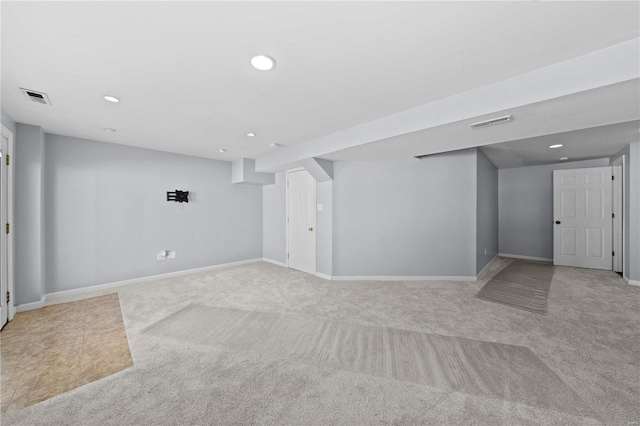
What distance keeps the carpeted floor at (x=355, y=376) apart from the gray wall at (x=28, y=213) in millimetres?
1123

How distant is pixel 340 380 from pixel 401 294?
7.17 ft

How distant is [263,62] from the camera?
74.7 inches

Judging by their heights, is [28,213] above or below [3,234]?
above

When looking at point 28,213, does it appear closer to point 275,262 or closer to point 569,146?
point 275,262

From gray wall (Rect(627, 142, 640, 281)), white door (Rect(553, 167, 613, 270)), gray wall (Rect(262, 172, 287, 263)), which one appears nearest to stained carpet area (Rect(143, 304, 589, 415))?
gray wall (Rect(262, 172, 287, 263))

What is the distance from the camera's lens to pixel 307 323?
286 cm

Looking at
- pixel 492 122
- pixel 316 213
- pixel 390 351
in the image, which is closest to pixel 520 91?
pixel 492 122

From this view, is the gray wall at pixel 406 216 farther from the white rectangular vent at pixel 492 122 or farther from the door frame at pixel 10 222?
the door frame at pixel 10 222

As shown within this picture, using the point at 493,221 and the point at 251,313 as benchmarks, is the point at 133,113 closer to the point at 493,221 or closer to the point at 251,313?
the point at 251,313

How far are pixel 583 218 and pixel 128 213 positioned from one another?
363 inches

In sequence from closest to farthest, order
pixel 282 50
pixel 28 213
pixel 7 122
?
pixel 282 50 → pixel 7 122 → pixel 28 213

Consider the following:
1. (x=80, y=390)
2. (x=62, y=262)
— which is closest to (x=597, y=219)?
(x=80, y=390)

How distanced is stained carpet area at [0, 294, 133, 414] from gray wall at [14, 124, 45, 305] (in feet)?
1.16

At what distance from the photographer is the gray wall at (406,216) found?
454 cm
